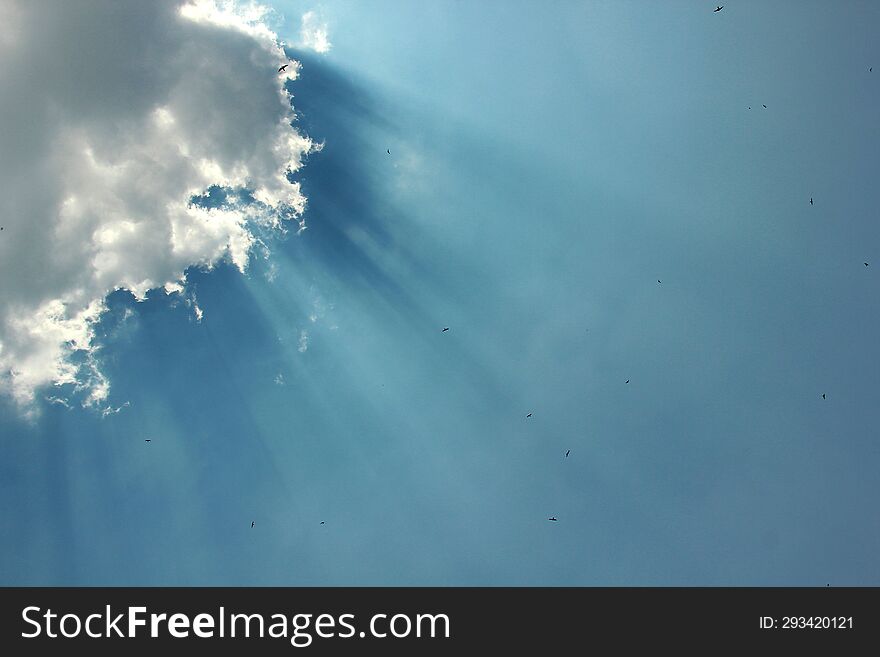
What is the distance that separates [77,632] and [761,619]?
142 ft

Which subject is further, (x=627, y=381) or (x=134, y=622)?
(x=627, y=381)

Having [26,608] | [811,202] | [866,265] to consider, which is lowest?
[26,608]

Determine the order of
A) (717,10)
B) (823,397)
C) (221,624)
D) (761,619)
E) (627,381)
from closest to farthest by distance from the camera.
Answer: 1. (221,624)
2. (761,619)
3. (717,10)
4. (823,397)
5. (627,381)

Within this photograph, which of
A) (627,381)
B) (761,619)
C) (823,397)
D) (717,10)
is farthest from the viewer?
(627,381)

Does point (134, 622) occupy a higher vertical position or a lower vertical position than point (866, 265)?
lower

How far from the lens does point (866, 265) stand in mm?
49094

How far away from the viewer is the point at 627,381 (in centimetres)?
5491

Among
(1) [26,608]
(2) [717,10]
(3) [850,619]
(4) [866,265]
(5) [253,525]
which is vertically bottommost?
(3) [850,619]

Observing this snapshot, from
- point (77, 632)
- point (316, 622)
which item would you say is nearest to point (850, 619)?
point (316, 622)

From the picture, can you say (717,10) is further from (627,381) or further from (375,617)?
(375,617)

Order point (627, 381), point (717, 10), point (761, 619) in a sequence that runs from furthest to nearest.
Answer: point (627, 381), point (717, 10), point (761, 619)

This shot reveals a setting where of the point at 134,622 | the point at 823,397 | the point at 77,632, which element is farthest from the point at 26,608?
the point at 823,397

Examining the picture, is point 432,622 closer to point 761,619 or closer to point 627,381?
point 761,619

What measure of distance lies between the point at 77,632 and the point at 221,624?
8.60m
